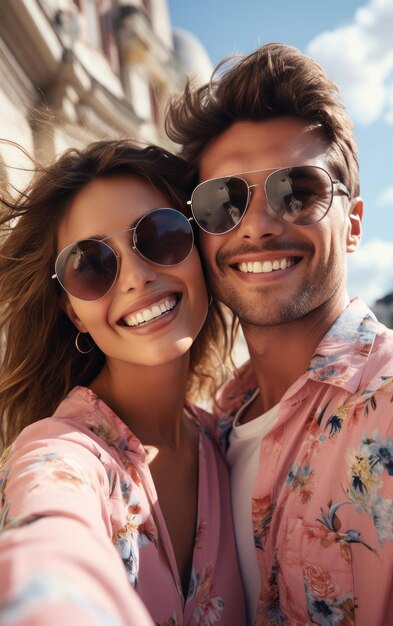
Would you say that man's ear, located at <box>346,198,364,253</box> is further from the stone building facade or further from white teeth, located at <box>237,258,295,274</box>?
the stone building facade

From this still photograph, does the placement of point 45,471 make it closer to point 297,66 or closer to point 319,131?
point 319,131

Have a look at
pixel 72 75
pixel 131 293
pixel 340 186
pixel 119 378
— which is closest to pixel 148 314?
pixel 131 293

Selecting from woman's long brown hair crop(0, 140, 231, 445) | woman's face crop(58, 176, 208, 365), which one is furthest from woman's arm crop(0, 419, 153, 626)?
woman's long brown hair crop(0, 140, 231, 445)

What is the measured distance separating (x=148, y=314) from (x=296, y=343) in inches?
Result: 28.0

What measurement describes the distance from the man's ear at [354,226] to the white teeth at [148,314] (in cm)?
105

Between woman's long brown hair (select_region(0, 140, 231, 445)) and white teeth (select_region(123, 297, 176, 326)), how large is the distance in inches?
19.4

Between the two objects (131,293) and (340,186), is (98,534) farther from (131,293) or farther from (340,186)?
(340,186)

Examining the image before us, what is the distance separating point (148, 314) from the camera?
78.4 inches

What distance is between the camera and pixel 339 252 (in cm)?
237

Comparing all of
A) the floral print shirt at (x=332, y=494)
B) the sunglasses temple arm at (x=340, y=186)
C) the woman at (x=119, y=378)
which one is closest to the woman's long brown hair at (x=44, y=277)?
the woman at (x=119, y=378)

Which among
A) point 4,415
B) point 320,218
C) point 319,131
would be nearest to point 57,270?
point 4,415

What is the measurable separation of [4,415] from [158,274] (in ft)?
3.65

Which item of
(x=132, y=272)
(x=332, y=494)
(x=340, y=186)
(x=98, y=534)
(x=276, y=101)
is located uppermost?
(x=276, y=101)

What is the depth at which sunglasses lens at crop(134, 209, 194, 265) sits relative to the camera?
6.59ft
